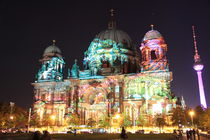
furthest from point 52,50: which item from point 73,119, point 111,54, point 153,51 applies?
point 153,51

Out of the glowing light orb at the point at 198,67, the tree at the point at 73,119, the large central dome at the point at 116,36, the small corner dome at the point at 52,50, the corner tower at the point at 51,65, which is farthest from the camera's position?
the glowing light orb at the point at 198,67

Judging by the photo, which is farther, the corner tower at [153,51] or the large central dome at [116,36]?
the large central dome at [116,36]

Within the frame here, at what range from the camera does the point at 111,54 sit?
216 feet

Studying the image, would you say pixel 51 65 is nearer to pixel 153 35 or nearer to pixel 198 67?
pixel 153 35

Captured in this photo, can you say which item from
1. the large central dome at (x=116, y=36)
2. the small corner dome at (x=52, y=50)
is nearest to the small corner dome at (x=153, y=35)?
the large central dome at (x=116, y=36)

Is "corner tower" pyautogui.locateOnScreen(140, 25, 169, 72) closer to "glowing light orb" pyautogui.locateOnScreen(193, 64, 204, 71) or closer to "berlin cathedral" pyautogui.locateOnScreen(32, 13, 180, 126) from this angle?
"berlin cathedral" pyautogui.locateOnScreen(32, 13, 180, 126)

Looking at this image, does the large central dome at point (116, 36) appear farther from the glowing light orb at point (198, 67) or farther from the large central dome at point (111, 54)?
the glowing light orb at point (198, 67)

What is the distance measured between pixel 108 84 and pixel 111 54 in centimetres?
1279

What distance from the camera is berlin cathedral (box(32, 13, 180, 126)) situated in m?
51.7

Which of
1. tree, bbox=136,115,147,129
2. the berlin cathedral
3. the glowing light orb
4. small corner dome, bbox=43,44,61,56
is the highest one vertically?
small corner dome, bbox=43,44,61,56

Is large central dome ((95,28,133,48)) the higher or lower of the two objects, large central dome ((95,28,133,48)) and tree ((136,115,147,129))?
the higher

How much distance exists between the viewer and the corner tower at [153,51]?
53.5m

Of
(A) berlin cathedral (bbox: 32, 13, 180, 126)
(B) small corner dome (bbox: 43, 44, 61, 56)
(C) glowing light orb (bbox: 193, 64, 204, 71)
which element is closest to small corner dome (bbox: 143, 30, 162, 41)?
(A) berlin cathedral (bbox: 32, 13, 180, 126)

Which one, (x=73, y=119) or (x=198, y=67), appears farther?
(x=198, y=67)
